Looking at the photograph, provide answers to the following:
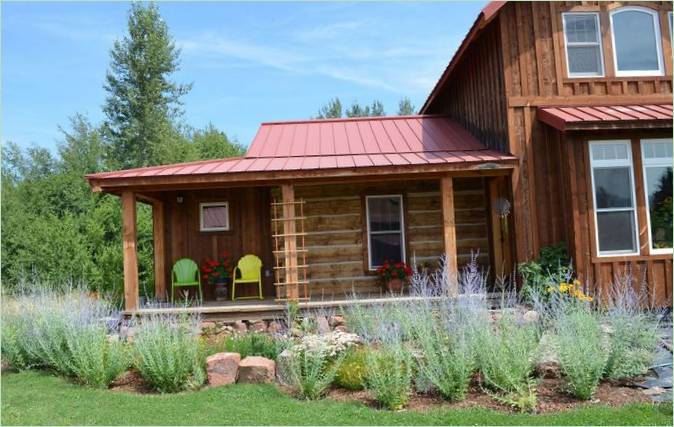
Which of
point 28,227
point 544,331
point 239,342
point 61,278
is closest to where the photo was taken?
point 544,331

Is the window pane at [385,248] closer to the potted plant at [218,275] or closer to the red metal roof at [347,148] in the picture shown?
the red metal roof at [347,148]

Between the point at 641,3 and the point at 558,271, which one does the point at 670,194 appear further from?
the point at 641,3

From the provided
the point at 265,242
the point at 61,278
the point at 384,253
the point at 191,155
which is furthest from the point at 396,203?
the point at 191,155

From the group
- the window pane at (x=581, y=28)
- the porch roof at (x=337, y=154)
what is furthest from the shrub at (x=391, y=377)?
the window pane at (x=581, y=28)

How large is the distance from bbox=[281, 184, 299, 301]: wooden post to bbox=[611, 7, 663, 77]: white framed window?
20.4ft

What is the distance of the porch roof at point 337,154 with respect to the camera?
9.29 m

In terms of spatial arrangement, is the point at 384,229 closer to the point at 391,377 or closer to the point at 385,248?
the point at 385,248

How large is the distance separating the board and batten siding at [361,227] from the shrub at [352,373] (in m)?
5.17

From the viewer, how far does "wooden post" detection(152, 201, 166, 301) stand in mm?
11469

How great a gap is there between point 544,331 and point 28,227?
56.0 ft

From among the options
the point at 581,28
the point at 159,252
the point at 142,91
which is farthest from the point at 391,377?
the point at 142,91

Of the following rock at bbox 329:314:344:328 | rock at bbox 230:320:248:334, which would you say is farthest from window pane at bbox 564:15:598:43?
rock at bbox 230:320:248:334

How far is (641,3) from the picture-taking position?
33.0 ft

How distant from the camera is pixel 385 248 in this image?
1161 centimetres
